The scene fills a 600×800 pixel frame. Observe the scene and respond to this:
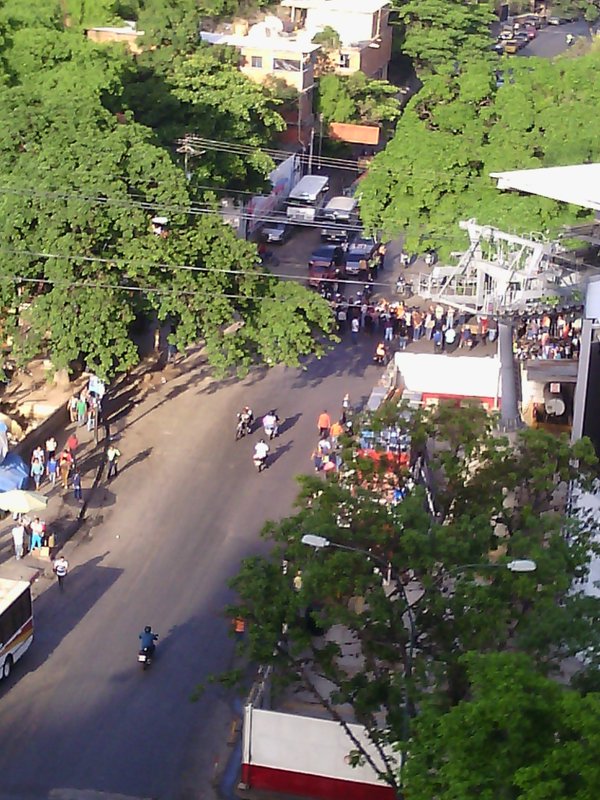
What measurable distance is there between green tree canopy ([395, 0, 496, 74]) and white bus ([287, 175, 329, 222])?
53.6 ft

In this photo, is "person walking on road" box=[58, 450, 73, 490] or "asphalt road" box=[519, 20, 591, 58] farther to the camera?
"asphalt road" box=[519, 20, 591, 58]

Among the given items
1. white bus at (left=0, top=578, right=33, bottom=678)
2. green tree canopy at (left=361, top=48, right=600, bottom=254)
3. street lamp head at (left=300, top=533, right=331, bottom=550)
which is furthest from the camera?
green tree canopy at (left=361, top=48, right=600, bottom=254)

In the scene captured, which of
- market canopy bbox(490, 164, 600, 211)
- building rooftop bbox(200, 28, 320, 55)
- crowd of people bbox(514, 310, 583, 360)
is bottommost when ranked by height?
crowd of people bbox(514, 310, 583, 360)

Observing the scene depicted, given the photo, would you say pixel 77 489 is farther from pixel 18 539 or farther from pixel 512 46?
pixel 512 46

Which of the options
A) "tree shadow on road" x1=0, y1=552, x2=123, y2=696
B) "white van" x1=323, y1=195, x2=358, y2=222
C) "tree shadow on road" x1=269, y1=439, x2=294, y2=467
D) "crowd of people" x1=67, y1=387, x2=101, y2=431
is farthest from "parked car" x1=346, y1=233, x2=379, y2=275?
"tree shadow on road" x1=0, y1=552, x2=123, y2=696

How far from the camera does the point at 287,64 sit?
48.3 m

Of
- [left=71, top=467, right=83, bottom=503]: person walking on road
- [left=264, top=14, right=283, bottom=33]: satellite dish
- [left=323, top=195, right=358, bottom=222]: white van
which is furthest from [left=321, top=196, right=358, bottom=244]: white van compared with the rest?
[left=71, top=467, right=83, bottom=503]: person walking on road

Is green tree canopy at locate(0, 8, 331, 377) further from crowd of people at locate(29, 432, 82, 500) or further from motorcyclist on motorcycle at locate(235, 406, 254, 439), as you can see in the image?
crowd of people at locate(29, 432, 82, 500)

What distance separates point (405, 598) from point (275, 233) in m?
28.5

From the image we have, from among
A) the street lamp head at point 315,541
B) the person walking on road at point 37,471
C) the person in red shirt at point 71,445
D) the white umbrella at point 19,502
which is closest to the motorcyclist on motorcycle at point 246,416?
the person in red shirt at point 71,445

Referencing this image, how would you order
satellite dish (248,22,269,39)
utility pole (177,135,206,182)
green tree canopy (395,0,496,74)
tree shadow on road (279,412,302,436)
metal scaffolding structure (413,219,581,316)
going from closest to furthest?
metal scaffolding structure (413,219,581,316) < tree shadow on road (279,412,302,436) < utility pole (177,135,206,182) < satellite dish (248,22,269,39) < green tree canopy (395,0,496,74)

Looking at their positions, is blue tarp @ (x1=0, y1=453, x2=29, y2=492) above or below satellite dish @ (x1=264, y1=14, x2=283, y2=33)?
below

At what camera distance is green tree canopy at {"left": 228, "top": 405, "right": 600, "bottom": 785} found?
40.3ft

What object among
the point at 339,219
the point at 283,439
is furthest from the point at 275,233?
the point at 283,439
